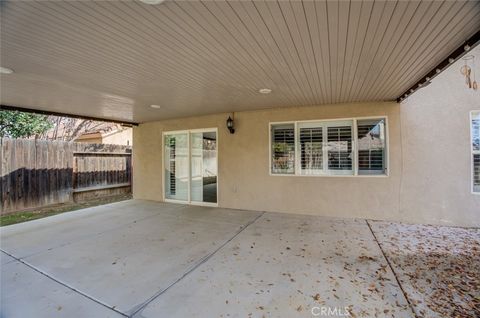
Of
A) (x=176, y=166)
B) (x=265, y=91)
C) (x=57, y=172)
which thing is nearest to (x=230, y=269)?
(x=265, y=91)

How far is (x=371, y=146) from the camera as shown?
509 cm

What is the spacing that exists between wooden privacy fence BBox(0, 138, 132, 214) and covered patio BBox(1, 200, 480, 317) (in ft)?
5.88

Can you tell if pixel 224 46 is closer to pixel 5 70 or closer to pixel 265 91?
pixel 265 91

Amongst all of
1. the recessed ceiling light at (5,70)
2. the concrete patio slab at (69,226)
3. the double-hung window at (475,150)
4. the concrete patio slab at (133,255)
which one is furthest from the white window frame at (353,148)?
the recessed ceiling light at (5,70)

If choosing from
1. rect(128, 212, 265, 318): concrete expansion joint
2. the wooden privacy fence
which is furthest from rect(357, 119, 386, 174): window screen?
the wooden privacy fence

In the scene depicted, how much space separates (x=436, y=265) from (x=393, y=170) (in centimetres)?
237

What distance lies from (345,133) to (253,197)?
2.79m

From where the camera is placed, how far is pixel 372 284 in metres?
2.50

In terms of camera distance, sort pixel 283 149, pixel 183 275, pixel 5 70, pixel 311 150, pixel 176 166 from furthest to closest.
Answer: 1. pixel 176 166
2. pixel 283 149
3. pixel 311 150
4. pixel 5 70
5. pixel 183 275

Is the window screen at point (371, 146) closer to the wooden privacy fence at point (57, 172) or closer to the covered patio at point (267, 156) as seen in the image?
the covered patio at point (267, 156)

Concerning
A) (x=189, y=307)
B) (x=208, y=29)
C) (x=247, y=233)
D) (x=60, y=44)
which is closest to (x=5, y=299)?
(x=189, y=307)

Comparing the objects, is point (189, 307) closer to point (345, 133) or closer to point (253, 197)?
point (253, 197)

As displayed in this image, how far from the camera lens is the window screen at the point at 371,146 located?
5.02 meters

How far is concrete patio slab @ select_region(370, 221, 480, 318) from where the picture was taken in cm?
216
